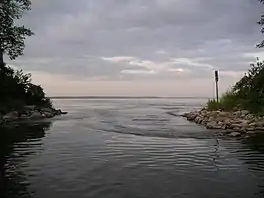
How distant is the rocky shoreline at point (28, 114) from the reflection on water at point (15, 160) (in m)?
7.15

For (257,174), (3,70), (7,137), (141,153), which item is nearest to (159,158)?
(141,153)

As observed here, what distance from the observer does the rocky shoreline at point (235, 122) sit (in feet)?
71.8

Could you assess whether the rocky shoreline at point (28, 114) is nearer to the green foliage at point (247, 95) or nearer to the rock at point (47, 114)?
the rock at point (47, 114)

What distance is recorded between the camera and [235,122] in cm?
2422

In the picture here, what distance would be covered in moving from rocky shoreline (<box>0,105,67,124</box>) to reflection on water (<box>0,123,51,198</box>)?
715cm

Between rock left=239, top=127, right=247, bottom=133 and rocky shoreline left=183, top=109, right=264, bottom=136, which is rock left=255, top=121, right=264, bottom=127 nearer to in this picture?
rocky shoreline left=183, top=109, right=264, bottom=136

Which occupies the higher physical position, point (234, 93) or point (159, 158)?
point (234, 93)

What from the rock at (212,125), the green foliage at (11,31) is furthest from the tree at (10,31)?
the rock at (212,125)

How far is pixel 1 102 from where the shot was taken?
3262 centimetres

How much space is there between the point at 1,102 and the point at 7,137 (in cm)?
1404

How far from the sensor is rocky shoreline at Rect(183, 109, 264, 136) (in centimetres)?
2188

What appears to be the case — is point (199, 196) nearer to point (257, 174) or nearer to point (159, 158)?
point (257, 174)

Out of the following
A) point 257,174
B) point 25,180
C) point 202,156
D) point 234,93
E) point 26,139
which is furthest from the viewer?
point 234,93

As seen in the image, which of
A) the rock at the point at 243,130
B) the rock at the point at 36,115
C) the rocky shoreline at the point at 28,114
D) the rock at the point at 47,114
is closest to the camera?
the rock at the point at 243,130
